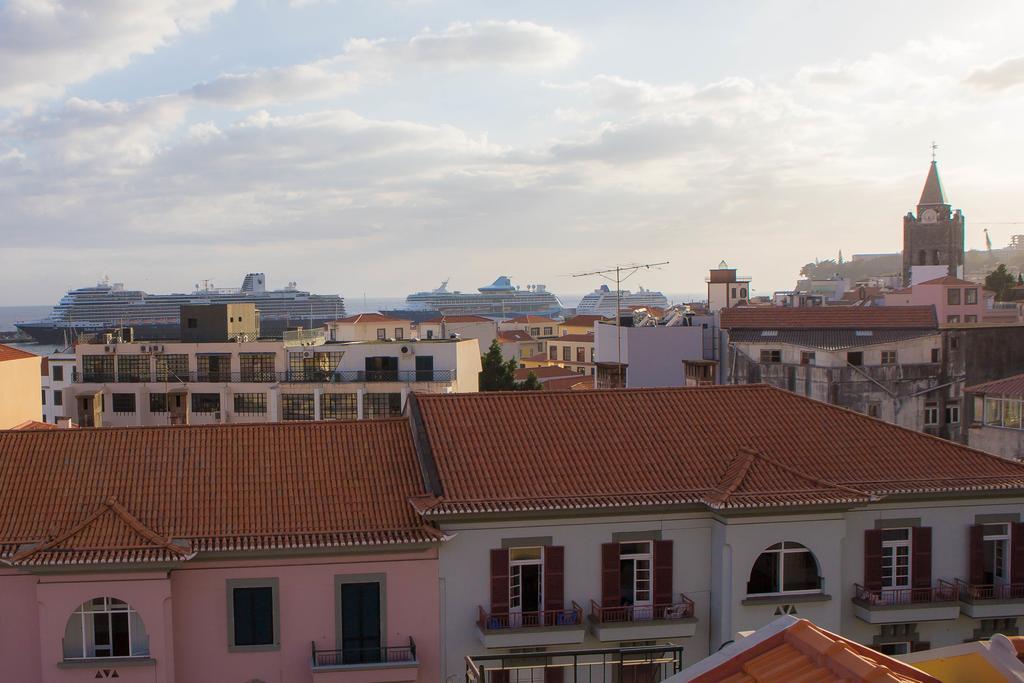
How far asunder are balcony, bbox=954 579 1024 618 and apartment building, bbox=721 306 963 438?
90.0 ft

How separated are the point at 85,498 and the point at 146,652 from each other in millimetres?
2749

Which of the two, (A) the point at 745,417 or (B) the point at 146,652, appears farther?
(A) the point at 745,417

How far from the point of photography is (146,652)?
15297 mm

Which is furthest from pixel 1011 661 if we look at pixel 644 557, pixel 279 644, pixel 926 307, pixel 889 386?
pixel 926 307

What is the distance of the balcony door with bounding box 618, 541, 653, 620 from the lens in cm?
1683

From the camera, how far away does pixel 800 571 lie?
663 inches

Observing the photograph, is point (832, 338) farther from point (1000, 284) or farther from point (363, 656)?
point (1000, 284)

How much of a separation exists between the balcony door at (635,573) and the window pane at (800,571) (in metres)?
2.26

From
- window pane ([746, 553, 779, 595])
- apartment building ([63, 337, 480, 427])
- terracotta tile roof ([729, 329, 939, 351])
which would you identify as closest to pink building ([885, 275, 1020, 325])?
terracotta tile roof ([729, 329, 939, 351])

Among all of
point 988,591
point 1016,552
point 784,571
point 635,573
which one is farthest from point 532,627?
point 1016,552

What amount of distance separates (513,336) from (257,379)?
56326 millimetres

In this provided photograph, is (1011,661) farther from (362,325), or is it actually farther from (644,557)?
(362,325)

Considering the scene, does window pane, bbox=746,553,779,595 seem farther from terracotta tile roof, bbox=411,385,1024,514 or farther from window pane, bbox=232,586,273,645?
window pane, bbox=232,586,273,645

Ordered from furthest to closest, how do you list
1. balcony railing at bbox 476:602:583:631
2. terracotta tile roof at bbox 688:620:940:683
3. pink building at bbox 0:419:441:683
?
Answer: 1. balcony railing at bbox 476:602:583:631
2. pink building at bbox 0:419:441:683
3. terracotta tile roof at bbox 688:620:940:683
